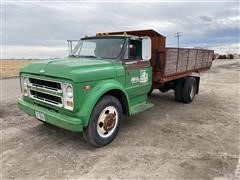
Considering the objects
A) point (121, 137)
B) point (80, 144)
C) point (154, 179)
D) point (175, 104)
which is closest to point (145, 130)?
point (121, 137)

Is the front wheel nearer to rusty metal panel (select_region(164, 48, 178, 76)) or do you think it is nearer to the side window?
the side window

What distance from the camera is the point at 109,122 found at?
4.41 meters

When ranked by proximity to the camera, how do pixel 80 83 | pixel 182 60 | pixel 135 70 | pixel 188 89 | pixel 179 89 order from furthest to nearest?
1. pixel 179 89
2. pixel 188 89
3. pixel 182 60
4. pixel 135 70
5. pixel 80 83

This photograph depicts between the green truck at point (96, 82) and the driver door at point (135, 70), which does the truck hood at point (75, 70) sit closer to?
the green truck at point (96, 82)

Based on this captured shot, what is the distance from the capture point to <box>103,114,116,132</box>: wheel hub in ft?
14.2

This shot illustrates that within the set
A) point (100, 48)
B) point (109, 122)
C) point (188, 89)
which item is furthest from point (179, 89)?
point (109, 122)

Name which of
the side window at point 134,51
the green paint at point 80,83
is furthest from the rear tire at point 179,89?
the green paint at point 80,83

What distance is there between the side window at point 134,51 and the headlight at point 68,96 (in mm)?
1695

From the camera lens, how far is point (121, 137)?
477 cm

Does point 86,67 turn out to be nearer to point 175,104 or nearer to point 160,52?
point 160,52

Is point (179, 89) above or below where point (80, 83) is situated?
below

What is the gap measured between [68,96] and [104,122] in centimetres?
91

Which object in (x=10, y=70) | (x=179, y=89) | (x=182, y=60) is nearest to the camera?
(x=182, y=60)

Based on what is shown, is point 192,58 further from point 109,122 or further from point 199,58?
point 109,122
